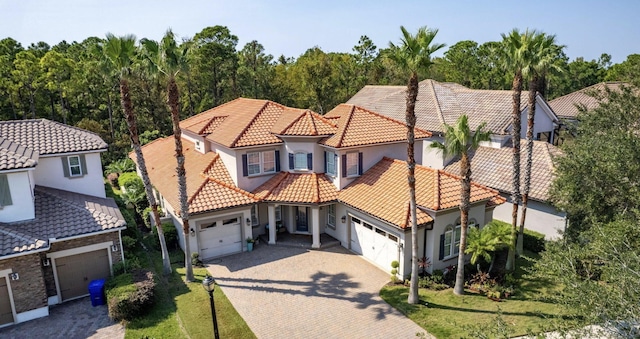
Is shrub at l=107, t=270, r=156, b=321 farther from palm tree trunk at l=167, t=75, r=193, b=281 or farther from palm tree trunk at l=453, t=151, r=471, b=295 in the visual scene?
palm tree trunk at l=453, t=151, r=471, b=295

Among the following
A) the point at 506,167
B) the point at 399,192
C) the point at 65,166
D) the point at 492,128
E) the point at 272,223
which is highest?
the point at 492,128

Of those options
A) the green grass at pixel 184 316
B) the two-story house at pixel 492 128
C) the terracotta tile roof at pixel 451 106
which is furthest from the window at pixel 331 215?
the terracotta tile roof at pixel 451 106

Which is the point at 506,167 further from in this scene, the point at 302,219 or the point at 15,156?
the point at 15,156

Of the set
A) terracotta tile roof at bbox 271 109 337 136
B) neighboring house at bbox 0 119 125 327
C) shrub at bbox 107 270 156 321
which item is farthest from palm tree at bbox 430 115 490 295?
neighboring house at bbox 0 119 125 327

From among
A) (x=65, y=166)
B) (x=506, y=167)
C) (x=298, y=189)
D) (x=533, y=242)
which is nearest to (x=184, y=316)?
(x=298, y=189)

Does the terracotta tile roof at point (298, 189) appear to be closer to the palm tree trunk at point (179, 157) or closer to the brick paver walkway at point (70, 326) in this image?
the palm tree trunk at point (179, 157)

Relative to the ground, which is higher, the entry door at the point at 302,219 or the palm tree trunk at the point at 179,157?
the palm tree trunk at the point at 179,157

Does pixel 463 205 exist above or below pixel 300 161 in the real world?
below

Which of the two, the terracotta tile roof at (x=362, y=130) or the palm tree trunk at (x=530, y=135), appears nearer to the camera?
the palm tree trunk at (x=530, y=135)
